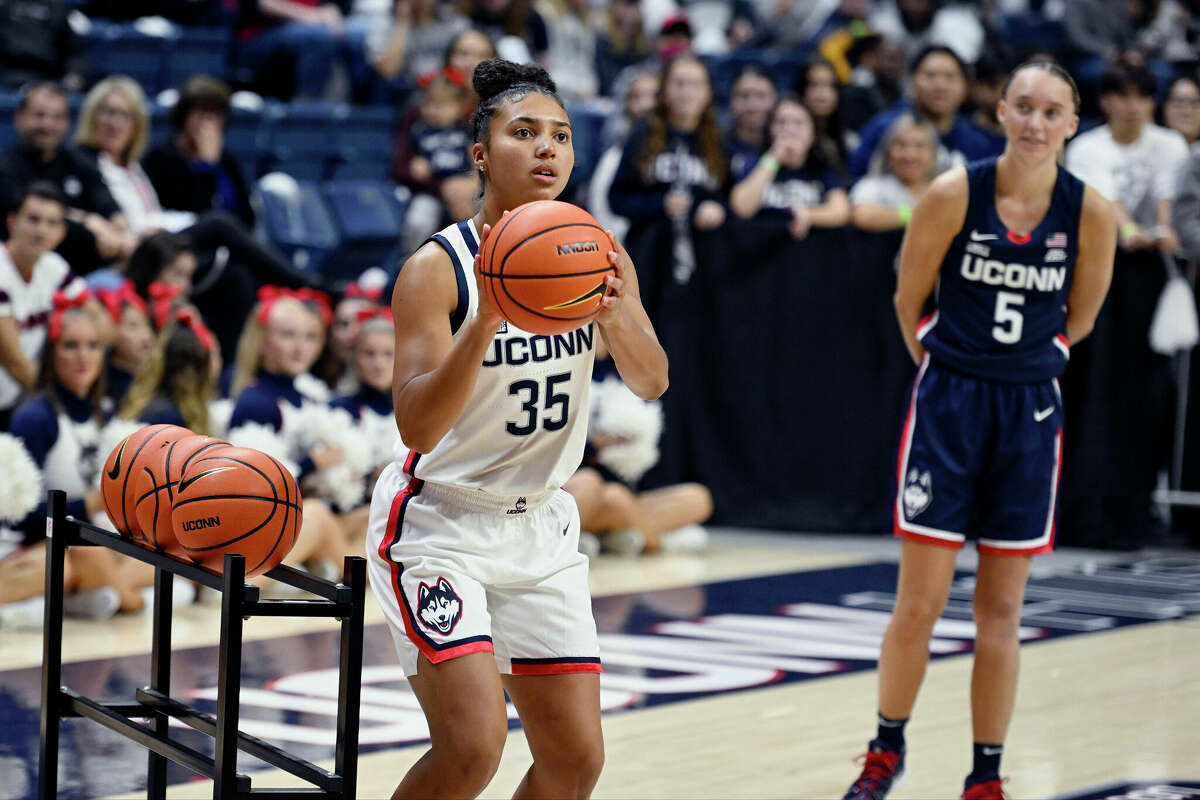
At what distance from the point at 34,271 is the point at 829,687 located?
14.2 feet

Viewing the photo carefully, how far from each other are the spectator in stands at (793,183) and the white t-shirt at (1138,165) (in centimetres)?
135

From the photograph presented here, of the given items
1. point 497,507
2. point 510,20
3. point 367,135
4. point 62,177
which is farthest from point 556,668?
point 510,20

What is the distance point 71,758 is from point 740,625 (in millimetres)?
3055

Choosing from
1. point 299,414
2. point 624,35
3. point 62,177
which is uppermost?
point 624,35

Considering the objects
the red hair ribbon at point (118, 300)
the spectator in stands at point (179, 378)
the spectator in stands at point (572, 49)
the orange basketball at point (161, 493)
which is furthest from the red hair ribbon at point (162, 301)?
the spectator in stands at point (572, 49)

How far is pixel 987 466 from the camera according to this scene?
4551mm

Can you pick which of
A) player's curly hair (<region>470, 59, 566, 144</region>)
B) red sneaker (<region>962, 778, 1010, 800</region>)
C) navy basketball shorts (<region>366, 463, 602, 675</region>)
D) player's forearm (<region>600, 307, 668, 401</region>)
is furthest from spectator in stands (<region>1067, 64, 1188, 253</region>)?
navy basketball shorts (<region>366, 463, 602, 675</region>)

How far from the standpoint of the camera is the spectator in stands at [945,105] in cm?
895

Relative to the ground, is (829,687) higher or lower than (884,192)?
lower

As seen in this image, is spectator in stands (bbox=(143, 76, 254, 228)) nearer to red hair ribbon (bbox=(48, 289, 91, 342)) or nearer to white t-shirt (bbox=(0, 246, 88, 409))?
white t-shirt (bbox=(0, 246, 88, 409))

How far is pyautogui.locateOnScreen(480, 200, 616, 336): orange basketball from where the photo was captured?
2977mm

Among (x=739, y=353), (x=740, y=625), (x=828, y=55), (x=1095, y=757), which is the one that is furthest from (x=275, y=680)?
(x=828, y=55)

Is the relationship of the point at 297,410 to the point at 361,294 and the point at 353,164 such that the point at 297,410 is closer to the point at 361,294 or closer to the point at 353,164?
the point at 361,294

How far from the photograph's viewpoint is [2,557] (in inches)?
266
